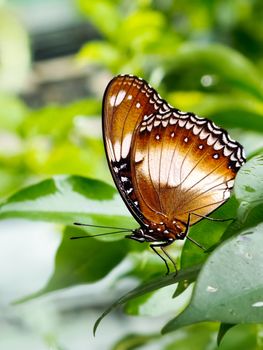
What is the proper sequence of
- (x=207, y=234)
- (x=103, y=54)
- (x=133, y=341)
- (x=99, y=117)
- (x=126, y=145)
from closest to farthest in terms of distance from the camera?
(x=207, y=234), (x=126, y=145), (x=133, y=341), (x=99, y=117), (x=103, y=54)

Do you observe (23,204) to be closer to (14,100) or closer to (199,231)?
(199,231)

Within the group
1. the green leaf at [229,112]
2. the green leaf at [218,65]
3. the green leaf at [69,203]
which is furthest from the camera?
the green leaf at [218,65]

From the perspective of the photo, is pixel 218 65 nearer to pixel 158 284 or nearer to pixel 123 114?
pixel 123 114

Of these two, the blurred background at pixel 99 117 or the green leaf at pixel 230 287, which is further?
the blurred background at pixel 99 117

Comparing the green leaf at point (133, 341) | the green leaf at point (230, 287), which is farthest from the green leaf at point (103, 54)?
the green leaf at point (230, 287)

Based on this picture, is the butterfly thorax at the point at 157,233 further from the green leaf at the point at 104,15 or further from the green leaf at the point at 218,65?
the green leaf at the point at 104,15

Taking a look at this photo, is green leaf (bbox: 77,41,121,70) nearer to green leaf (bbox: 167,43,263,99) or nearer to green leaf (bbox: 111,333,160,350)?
green leaf (bbox: 167,43,263,99)

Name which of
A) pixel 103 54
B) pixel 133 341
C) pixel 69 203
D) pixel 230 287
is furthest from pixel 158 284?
pixel 103 54
